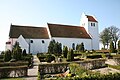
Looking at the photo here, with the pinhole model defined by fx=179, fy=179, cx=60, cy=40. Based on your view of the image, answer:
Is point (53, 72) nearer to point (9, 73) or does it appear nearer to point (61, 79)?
point (9, 73)

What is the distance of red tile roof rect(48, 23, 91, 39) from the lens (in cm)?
5032

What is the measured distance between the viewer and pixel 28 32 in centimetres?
4844

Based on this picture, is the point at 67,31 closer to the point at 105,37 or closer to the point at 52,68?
the point at 105,37

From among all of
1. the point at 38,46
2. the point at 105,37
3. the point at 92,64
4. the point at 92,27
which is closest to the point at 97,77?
the point at 92,64

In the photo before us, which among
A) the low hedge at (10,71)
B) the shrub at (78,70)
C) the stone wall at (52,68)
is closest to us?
the shrub at (78,70)

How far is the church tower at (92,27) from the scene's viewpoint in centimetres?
5522

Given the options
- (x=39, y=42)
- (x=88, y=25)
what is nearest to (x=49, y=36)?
(x=39, y=42)

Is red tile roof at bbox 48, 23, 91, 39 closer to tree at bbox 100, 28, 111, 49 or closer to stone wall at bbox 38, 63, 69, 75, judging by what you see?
tree at bbox 100, 28, 111, 49

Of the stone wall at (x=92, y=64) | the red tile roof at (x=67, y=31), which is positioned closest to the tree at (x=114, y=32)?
the red tile roof at (x=67, y=31)

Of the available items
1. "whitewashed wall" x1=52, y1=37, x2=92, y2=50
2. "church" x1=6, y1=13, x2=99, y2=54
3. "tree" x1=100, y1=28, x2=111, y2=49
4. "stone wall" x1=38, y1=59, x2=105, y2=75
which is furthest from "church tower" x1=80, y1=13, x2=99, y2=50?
"stone wall" x1=38, y1=59, x2=105, y2=75

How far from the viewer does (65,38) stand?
166ft

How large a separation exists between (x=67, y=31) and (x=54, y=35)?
519 centimetres

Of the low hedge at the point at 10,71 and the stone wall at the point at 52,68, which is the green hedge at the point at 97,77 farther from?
the stone wall at the point at 52,68

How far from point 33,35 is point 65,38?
29.7 ft
